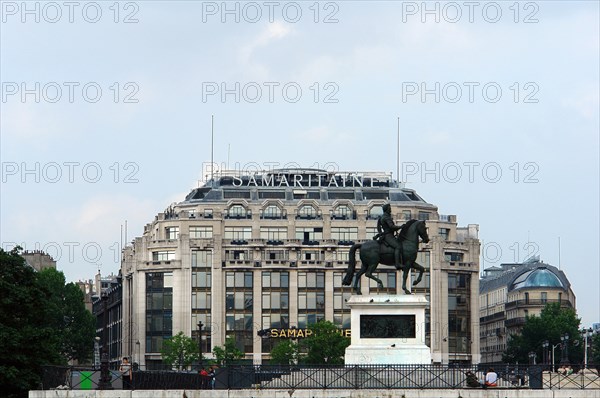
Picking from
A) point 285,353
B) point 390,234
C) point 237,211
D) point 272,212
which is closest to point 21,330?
point 390,234

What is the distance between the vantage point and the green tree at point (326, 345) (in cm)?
15000

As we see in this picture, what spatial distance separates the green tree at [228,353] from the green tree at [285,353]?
3567 mm

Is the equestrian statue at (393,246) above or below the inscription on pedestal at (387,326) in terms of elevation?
above

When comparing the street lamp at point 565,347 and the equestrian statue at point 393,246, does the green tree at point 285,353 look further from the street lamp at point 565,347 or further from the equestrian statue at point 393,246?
the equestrian statue at point 393,246

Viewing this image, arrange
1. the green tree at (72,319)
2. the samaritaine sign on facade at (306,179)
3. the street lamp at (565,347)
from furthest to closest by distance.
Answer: the samaritaine sign on facade at (306,179) → the green tree at (72,319) → the street lamp at (565,347)

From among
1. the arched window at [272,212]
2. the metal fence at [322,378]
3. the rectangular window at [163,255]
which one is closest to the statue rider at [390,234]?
the metal fence at [322,378]

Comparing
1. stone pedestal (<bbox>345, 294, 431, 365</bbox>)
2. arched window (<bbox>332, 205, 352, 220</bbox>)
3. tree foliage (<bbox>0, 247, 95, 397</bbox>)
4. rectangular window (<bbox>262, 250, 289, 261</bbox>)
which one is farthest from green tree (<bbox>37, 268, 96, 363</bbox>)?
stone pedestal (<bbox>345, 294, 431, 365</bbox>)

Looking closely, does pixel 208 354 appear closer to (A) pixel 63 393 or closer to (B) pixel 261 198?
(B) pixel 261 198

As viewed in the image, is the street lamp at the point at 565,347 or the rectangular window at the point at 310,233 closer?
the street lamp at the point at 565,347

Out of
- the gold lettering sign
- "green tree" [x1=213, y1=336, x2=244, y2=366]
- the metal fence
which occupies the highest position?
the gold lettering sign

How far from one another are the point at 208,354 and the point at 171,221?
16523mm

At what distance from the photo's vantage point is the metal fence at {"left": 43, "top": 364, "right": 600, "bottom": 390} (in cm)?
7181

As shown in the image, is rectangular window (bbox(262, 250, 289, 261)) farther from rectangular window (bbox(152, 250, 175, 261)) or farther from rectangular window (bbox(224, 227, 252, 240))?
rectangular window (bbox(152, 250, 175, 261))

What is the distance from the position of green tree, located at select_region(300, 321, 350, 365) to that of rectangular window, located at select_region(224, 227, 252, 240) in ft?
80.4
